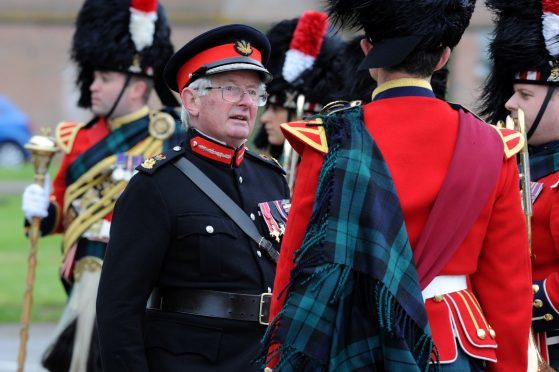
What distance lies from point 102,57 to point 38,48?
84.3 ft

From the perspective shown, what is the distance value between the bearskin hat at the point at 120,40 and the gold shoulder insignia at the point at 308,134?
309 centimetres

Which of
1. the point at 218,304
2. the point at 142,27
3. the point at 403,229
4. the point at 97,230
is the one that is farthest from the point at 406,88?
the point at 142,27

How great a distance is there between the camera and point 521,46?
465 cm

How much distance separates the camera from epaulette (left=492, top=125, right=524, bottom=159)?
3.33 m

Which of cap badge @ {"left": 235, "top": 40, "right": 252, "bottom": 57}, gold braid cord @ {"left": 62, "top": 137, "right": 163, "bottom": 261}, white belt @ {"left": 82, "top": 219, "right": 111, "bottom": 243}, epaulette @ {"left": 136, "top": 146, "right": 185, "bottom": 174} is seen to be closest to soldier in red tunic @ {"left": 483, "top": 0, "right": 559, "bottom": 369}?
cap badge @ {"left": 235, "top": 40, "right": 252, "bottom": 57}

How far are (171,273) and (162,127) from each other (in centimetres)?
237

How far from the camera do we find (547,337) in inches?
172

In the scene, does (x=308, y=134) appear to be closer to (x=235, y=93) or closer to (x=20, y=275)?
(x=235, y=93)

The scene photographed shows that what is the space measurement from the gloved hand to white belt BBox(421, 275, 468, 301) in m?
3.22

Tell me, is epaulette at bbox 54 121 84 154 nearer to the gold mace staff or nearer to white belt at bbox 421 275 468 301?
the gold mace staff

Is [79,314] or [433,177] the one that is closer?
[433,177]

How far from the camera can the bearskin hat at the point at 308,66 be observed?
6.42 m

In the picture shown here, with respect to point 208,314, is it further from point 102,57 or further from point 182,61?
point 102,57

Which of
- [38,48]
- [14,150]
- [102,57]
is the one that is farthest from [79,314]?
[38,48]
